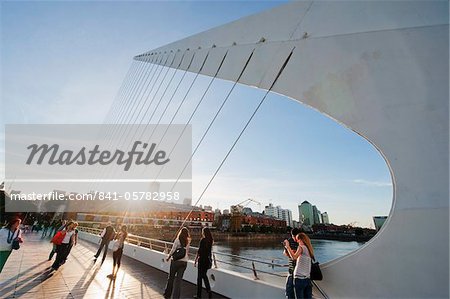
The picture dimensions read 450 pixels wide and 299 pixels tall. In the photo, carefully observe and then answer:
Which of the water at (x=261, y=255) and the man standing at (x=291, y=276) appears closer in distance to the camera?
the man standing at (x=291, y=276)

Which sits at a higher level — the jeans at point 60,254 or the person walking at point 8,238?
the person walking at point 8,238

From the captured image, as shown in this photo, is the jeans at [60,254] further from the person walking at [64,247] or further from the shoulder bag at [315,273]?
the shoulder bag at [315,273]

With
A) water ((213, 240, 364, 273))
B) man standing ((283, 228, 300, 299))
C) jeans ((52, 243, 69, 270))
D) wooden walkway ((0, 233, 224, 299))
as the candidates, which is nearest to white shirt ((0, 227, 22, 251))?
wooden walkway ((0, 233, 224, 299))

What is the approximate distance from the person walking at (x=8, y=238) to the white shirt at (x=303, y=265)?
17.3ft

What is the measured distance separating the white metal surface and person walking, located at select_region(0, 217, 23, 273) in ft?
19.2

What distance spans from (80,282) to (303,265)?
212 inches

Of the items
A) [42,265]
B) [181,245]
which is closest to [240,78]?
[181,245]

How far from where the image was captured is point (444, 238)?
307 centimetres

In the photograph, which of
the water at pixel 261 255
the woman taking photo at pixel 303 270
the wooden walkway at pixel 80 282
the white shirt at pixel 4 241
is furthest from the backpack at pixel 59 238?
the woman taking photo at pixel 303 270

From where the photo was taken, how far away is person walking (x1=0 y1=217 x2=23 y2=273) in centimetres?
464

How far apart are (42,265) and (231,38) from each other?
9048 millimetres

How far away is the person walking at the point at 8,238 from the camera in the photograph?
183 inches

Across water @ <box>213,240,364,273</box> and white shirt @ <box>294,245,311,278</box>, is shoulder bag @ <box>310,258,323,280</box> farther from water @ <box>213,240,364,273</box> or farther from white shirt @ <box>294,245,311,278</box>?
water @ <box>213,240,364,273</box>

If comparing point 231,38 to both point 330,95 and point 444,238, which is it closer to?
point 330,95
